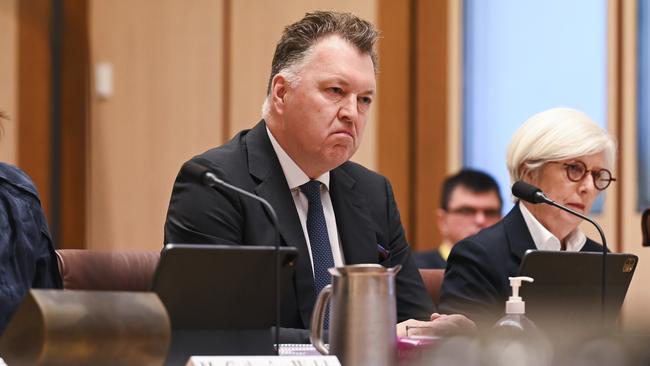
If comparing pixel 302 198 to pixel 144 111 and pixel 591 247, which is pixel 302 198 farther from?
pixel 144 111

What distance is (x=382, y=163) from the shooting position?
597 centimetres

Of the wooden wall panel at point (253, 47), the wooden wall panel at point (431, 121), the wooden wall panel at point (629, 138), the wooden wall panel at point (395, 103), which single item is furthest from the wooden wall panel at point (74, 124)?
the wooden wall panel at point (629, 138)

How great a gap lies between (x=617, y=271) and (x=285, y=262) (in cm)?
95

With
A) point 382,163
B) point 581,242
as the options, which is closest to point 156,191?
point 382,163

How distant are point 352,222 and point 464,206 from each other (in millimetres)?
2446

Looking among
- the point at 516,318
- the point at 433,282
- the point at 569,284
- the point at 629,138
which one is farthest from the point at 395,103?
the point at 516,318

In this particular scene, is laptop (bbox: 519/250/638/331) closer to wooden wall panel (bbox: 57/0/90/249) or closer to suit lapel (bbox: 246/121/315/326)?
suit lapel (bbox: 246/121/315/326)

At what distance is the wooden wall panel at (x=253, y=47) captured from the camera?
6.17 metres

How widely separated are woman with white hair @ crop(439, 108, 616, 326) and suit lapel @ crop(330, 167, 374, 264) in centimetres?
29

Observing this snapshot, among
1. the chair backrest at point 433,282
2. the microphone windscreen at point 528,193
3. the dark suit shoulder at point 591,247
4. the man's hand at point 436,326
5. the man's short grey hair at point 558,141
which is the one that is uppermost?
the man's short grey hair at point 558,141

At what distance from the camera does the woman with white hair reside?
324 centimetres

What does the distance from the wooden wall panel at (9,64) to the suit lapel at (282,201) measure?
10.7ft

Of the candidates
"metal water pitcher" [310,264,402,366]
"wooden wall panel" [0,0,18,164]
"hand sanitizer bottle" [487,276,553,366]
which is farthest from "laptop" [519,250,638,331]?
"wooden wall panel" [0,0,18,164]

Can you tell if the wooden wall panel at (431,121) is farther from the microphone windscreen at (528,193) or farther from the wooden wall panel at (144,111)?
the microphone windscreen at (528,193)
